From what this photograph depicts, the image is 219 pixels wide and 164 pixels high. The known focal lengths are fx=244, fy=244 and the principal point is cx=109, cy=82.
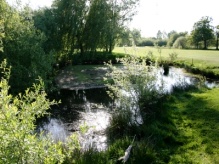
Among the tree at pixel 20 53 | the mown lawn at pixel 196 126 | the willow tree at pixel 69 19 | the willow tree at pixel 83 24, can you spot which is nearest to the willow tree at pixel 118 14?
the willow tree at pixel 83 24

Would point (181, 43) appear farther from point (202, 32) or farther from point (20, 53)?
point (20, 53)

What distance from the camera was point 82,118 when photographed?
1480 cm

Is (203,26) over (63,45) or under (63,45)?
over

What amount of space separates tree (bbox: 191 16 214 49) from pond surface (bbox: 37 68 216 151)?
63344 millimetres

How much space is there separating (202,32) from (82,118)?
237 feet

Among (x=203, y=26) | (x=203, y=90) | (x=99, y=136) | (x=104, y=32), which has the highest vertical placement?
(x=203, y=26)

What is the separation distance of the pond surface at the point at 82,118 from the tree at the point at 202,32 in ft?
208

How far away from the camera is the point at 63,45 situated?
35.4 meters

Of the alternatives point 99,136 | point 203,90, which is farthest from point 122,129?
point 203,90

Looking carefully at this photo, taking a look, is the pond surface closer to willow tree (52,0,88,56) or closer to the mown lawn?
the mown lawn

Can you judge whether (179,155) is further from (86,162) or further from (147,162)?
(86,162)

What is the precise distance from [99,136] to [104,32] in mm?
29081

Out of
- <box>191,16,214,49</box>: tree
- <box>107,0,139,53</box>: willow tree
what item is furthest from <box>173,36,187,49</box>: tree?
<box>107,0,139,53</box>: willow tree

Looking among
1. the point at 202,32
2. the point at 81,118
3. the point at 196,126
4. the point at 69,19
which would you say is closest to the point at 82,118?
the point at 81,118
